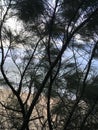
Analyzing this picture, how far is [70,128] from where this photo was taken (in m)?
5.29

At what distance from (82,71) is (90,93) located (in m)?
0.31

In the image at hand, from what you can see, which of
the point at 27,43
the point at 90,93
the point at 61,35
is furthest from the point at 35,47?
the point at 90,93

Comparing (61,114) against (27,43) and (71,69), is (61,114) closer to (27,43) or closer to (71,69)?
(71,69)

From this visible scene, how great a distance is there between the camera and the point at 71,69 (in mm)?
5414

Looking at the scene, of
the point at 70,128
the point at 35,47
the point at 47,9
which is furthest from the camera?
the point at 70,128

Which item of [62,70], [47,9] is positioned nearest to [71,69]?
[62,70]

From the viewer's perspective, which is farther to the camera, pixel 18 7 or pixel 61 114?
pixel 61 114

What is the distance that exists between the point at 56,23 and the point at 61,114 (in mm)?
1477

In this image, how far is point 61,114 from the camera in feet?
18.1

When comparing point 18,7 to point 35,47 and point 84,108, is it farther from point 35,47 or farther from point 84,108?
point 84,108

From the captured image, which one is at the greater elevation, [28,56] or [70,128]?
[28,56]

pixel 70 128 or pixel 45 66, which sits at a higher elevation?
pixel 45 66

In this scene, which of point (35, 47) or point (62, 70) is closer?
point (35, 47)

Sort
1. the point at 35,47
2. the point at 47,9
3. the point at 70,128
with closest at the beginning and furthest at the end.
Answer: the point at 47,9, the point at 35,47, the point at 70,128
